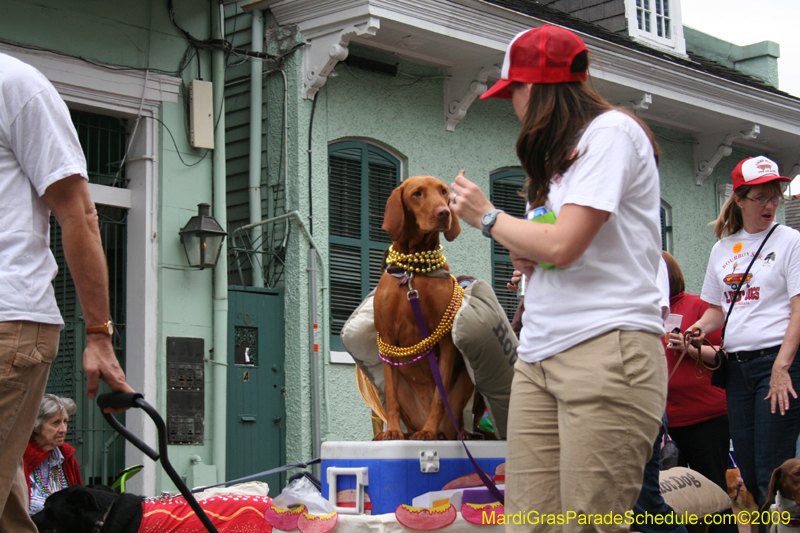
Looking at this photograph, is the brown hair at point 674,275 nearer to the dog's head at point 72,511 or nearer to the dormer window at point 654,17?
the dog's head at point 72,511

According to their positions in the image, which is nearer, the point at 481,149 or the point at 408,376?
the point at 408,376

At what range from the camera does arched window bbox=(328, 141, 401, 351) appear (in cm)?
915

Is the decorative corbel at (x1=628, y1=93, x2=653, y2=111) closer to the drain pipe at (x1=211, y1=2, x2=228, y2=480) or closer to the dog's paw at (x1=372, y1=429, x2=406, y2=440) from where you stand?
the drain pipe at (x1=211, y1=2, x2=228, y2=480)

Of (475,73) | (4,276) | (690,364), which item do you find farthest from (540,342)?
(475,73)

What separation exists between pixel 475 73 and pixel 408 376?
18.8ft

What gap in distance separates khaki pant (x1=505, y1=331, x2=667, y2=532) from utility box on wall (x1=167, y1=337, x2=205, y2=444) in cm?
583

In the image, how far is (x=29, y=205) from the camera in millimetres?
2590

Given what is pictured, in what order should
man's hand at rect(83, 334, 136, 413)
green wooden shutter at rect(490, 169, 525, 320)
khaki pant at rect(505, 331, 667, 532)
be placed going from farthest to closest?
1. green wooden shutter at rect(490, 169, 525, 320)
2. man's hand at rect(83, 334, 136, 413)
3. khaki pant at rect(505, 331, 667, 532)

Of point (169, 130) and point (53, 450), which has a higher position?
point (169, 130)

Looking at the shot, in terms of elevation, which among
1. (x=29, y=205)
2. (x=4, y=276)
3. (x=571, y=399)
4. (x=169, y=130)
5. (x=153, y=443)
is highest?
(x=169, y=130)

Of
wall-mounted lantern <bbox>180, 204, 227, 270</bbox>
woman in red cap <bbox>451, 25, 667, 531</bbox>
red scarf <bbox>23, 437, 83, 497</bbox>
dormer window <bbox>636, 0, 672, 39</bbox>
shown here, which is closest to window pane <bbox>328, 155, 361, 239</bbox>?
wall-mounted lantern <bbox>180, 204, 227, 270</bbox>

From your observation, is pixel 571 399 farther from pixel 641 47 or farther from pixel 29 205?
pixel 641 47

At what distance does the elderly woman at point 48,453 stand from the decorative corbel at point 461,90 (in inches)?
212

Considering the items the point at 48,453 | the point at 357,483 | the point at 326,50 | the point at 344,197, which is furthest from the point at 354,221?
the point at 357,483
